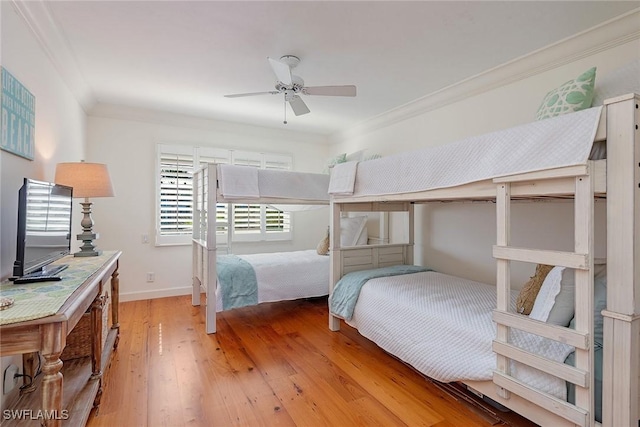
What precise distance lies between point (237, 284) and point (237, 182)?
104cm

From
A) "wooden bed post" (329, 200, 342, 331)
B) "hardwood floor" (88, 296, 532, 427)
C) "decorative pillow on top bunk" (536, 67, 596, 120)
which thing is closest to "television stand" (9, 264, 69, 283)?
"hardwood floor" (88, 296, 532, 427)

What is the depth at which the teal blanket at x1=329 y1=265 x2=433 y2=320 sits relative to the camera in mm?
2639

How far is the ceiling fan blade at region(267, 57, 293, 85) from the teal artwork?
1.46m

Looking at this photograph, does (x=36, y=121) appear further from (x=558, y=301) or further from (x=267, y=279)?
(x=558, y=301)

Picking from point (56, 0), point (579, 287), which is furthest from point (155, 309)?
point (579, 287)

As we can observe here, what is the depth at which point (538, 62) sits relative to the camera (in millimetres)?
2469

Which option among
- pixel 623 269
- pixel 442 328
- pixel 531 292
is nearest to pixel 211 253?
pixel 442 328

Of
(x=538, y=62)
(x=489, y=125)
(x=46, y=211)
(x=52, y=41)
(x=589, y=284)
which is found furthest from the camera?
(x=489, y=125)

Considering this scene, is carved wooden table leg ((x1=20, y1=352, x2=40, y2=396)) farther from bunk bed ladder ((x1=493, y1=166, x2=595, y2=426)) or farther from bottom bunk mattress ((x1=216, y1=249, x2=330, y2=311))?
bunk bed ladder ((x1=493, y1=166, x2=595, y2=426))

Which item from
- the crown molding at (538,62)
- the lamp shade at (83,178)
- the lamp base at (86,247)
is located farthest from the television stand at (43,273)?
the crown molding at (538,62)

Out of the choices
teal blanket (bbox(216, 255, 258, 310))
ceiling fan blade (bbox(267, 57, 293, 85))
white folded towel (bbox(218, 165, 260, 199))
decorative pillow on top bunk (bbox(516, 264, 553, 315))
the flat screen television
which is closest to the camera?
the flat screen television

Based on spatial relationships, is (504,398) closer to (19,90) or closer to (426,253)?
(426,253)

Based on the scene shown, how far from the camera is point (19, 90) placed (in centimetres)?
176

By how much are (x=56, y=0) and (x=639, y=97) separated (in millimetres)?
3003
